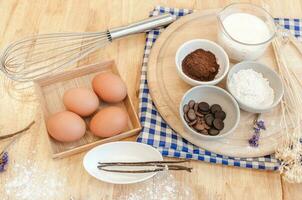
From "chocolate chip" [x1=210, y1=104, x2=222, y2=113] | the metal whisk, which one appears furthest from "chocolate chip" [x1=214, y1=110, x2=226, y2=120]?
the metal whisk

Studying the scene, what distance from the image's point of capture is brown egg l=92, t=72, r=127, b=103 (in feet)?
3.11

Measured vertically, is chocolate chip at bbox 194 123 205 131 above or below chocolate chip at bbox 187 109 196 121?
below

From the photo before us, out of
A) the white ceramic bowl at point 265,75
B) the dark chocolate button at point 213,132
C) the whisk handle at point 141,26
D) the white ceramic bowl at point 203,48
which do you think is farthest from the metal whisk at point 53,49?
the dark chocolate button at point 213,132

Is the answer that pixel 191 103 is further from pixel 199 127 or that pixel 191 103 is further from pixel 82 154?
pixel 82 154

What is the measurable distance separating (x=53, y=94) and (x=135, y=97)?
23 centimetres

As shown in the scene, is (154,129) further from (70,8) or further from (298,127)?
(70,8)

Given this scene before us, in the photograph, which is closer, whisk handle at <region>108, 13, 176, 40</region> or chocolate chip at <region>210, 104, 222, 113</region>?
chocolate chip at <region>210, 104, 222, 113</region>

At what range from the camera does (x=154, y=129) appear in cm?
98

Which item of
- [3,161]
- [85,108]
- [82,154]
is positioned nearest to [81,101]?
[85,108]

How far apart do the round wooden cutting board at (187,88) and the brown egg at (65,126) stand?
0.23m

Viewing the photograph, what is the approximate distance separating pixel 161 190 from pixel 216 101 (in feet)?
0.91

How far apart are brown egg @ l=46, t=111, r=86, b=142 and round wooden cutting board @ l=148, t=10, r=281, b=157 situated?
0.74 ft

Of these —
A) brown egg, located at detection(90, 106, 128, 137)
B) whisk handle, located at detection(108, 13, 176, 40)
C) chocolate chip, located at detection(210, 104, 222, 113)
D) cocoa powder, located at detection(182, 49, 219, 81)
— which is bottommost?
chocolate chip, located at detection(210, 104, 222, 113)

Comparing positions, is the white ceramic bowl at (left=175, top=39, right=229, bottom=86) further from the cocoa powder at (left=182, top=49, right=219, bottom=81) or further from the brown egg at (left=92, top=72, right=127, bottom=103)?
the brown egg at (left=92, top=72, right=127, bottom=103)
